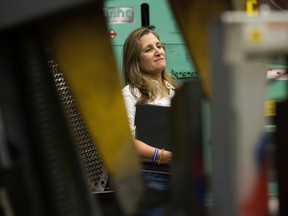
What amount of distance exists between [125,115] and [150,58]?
2.24 meters

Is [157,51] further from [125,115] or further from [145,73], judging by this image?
[125,115]

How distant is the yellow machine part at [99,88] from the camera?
66.9 inches

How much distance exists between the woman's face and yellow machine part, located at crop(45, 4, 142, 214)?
2.21m

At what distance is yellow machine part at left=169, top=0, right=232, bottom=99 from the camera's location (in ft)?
6.14

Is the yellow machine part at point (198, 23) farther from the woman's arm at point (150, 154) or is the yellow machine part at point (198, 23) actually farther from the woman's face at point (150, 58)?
the woman's face at point (150, 58)

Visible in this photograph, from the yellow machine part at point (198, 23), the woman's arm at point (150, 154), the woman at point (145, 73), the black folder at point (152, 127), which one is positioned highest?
the yellow machine part at point (198, 23)

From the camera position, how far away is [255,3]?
1960 millimetres

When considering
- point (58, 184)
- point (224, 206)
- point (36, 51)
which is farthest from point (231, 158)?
point (36, 51)

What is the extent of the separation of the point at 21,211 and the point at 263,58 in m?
0.73

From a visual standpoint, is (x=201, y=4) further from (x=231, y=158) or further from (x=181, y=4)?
(x=231, y=158)

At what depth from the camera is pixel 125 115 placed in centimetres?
180

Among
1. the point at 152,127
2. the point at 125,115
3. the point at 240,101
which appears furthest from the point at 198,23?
the point at 152,127

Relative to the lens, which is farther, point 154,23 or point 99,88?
point 154,23

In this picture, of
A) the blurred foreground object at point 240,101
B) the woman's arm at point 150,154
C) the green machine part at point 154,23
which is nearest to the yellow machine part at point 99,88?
the blurred foreground object at point 240,101
